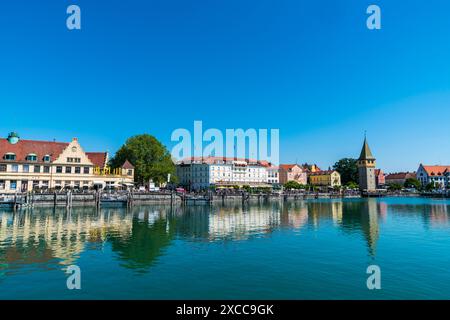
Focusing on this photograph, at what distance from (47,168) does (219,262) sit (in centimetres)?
5030

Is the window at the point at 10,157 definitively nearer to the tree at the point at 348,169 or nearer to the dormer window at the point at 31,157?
the dormer window at the point at 31,157

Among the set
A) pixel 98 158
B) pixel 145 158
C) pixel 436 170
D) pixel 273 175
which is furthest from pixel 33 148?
pixel 436 170

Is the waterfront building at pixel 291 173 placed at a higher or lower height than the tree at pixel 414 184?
higher

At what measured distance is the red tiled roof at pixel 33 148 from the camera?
179 ft

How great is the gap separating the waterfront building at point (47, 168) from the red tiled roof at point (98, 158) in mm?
1599

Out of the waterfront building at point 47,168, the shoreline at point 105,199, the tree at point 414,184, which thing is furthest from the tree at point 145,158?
the tree at point 414,184

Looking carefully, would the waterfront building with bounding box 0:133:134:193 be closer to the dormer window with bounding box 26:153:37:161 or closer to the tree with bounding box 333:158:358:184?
the dormer window with bounding box 26:153:37:161

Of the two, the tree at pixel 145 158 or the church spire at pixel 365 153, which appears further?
the church spire at pixel 365 153

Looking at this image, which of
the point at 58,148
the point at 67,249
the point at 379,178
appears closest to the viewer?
the point at 67,249

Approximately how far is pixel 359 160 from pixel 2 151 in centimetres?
11918

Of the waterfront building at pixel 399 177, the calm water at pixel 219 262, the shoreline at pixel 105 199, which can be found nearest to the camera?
the calm water at pixel 219 262

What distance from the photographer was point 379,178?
6452 inches
